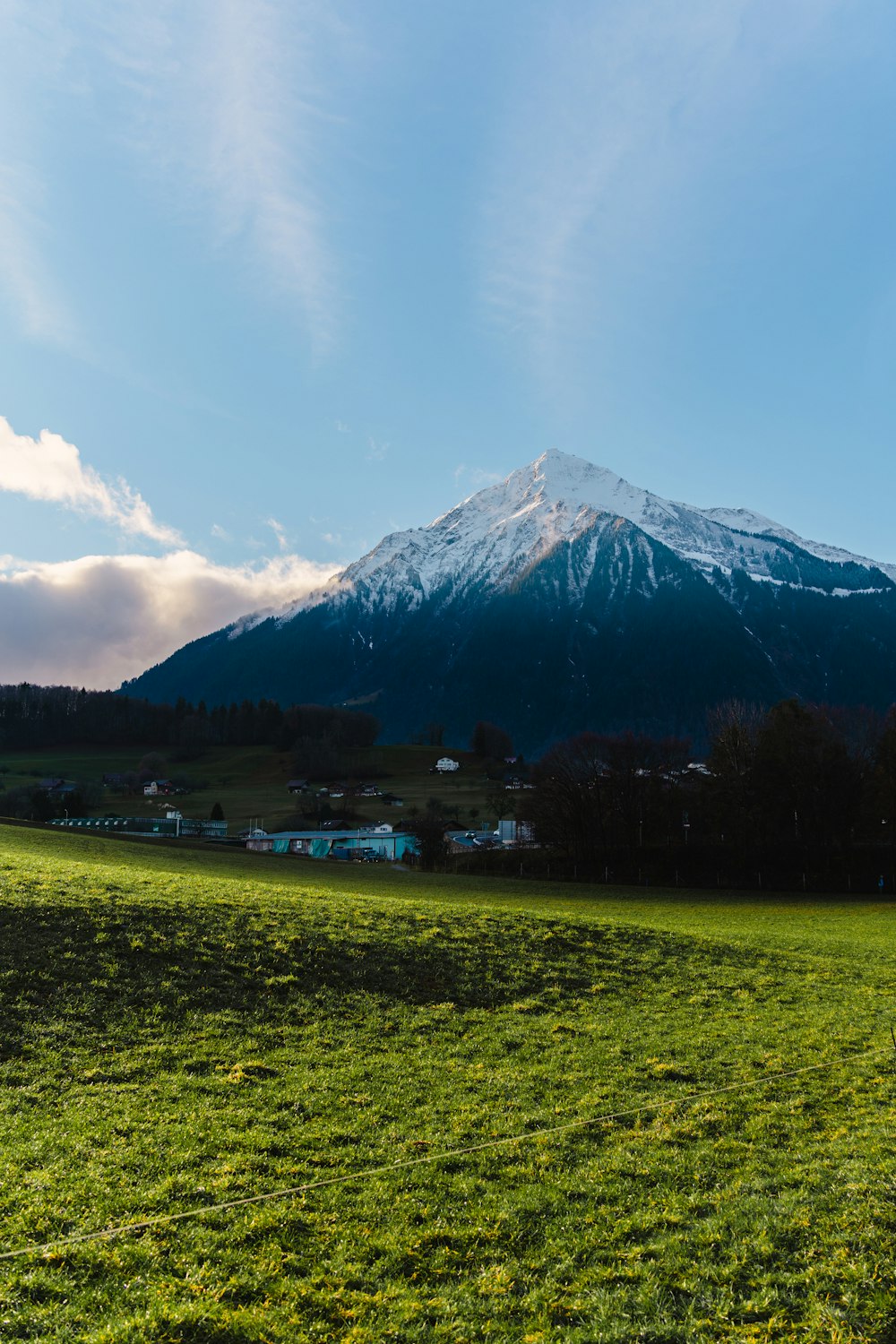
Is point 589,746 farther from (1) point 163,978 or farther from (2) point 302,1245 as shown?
(2) point 302,1245

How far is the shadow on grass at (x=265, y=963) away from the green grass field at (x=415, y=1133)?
12 cm

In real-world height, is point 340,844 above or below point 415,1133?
below

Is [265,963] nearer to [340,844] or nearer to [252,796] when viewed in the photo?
[340,844]

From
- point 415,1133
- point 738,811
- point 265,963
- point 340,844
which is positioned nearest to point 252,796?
point 340,844

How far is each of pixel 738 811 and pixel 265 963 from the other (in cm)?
8062

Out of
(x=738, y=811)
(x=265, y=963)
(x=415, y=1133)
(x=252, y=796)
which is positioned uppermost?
(x=738, y=811)

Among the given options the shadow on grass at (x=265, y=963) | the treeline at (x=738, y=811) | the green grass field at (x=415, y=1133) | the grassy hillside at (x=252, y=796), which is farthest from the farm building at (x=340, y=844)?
the green grass field at (x=415, y=1133)

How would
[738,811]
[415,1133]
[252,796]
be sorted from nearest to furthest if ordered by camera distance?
[415,1133], [738,811], [252,796]

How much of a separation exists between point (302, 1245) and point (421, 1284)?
187 centimetres

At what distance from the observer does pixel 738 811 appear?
90875mm

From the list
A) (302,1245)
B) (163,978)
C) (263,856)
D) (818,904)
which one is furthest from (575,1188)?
(818,904)

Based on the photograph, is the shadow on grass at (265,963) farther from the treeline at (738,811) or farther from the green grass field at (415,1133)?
the treeline at (738,811)

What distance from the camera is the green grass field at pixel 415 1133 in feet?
29.4

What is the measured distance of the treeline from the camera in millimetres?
88500
